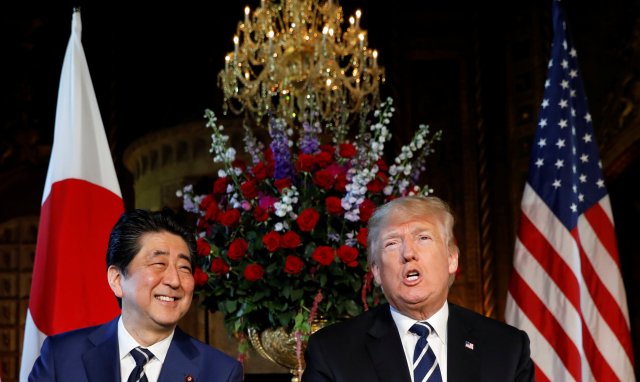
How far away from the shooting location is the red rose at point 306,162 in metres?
3.79

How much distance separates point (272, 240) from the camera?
3646mm

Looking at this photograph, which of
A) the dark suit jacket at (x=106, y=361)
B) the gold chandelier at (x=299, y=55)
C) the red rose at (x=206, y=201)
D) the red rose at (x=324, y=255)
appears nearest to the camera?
the dark suit jacket at (x=106, y=361)

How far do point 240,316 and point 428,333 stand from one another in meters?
1.19

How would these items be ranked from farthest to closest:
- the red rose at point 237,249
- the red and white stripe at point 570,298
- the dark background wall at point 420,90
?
the dark background wall at point 420,90
the red and white stripe at point 570,298
the red rose at point 237,249

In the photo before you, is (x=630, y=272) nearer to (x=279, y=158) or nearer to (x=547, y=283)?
(x=547, y=283)

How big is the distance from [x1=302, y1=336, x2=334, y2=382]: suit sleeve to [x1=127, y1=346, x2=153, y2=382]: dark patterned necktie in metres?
0.48

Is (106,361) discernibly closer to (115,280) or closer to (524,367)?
(115,280)

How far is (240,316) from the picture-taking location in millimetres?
3783

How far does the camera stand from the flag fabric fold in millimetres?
3609

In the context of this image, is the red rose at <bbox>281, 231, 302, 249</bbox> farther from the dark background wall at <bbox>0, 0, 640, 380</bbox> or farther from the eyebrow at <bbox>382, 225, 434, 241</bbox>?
the dark background wall at <bbox>0, 0, 640, 380</bbox>

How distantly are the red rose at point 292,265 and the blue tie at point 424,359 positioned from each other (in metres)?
0.90

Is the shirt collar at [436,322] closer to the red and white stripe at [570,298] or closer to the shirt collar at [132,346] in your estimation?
the shirt collar at [132,346]

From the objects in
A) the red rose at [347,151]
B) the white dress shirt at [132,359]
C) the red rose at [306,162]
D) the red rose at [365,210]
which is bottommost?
the white dress shirt at [132,359]

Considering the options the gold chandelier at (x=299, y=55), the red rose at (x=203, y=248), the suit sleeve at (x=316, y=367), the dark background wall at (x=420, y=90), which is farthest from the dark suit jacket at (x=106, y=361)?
the dark background wall at (x=420, y=90)
